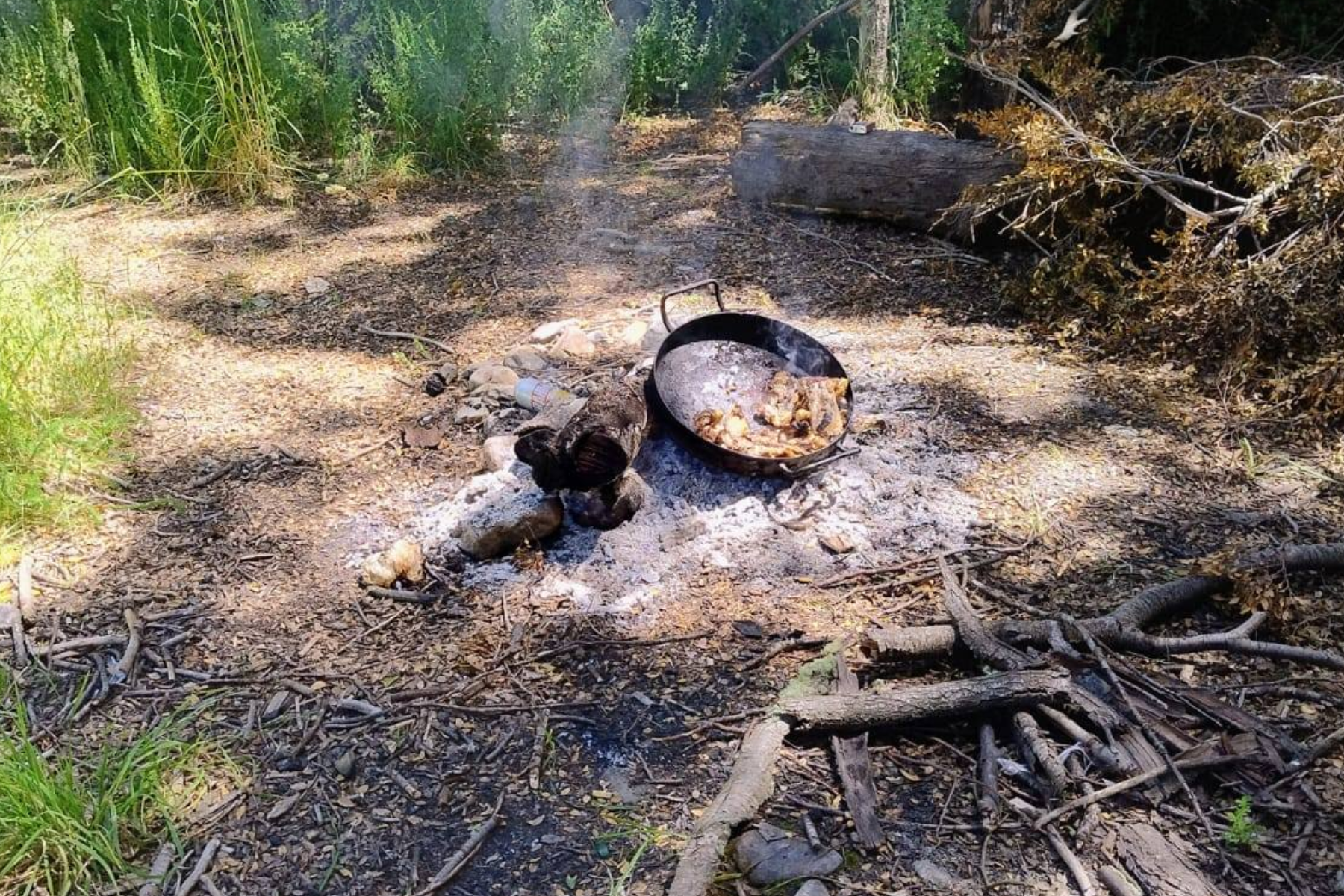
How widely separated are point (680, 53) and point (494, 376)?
4902mm

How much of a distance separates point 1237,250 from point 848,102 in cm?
→ 324

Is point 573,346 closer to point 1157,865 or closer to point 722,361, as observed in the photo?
point 722,361

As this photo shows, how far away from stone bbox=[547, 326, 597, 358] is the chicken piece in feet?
3.14

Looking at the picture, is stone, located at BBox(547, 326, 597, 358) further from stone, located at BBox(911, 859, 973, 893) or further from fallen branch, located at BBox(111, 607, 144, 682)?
stone, located at BBox(911, 859, 973, 893)

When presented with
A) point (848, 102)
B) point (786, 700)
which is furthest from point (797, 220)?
point (786, 700)

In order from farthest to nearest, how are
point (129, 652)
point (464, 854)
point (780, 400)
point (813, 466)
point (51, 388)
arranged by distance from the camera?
point (51, 388) < point (780, 400) < point (813, 466) < point (129, 652) < point (464, 854)

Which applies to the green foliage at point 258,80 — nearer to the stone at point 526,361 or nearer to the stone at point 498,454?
the stone at point 526,361

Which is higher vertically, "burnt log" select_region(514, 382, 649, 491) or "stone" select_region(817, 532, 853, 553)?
"burnt log" select_region(514, 382, 649, 491)

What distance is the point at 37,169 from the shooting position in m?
6.46

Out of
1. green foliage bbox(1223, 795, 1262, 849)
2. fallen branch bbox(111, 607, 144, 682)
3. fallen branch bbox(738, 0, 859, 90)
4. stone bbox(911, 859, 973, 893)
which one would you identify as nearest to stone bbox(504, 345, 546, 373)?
fallen branch bbox(111, 607, 144, 682)

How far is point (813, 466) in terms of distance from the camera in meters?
3.29

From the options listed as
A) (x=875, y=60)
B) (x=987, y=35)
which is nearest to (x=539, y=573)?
(x=987, y=35)

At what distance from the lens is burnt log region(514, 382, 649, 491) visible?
2.97 meters

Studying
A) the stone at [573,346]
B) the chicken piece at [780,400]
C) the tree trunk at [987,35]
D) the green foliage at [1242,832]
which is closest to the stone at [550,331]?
the stone at [573,346]
